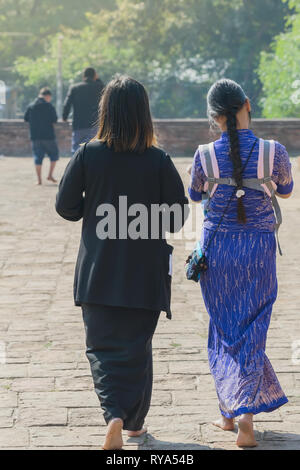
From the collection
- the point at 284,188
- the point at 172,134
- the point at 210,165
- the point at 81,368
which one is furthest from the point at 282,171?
the point at 172,134

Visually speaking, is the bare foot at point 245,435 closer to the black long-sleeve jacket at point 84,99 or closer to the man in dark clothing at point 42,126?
the black long-sleeve jacket at point 84,99

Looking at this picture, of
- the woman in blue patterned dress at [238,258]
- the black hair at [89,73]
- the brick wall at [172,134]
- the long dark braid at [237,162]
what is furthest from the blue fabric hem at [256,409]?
the brick wall at [172,134]

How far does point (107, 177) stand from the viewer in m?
3.88

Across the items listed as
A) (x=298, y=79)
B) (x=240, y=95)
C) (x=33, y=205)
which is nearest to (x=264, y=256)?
(x=240, y=95)

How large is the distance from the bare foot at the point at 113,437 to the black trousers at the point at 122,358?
72 millimetres

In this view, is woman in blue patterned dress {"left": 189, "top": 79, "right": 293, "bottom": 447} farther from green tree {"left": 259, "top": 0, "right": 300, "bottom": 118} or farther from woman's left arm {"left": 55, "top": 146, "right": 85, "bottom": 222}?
green tree {"left": 259, "top": 0, "right": 300, "bottom": 118}

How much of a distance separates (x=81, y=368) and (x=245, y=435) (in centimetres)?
145

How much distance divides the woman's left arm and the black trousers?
0.43m

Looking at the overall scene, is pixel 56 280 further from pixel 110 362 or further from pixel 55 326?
pixel 110 362

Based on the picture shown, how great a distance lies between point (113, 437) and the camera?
12.4ft

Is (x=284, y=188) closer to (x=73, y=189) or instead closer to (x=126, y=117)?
(x=126, y=117)

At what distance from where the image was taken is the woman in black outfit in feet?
12.7

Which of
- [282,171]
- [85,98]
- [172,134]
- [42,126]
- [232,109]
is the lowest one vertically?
[172,134]

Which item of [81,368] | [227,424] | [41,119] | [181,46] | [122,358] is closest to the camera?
[122,358]
